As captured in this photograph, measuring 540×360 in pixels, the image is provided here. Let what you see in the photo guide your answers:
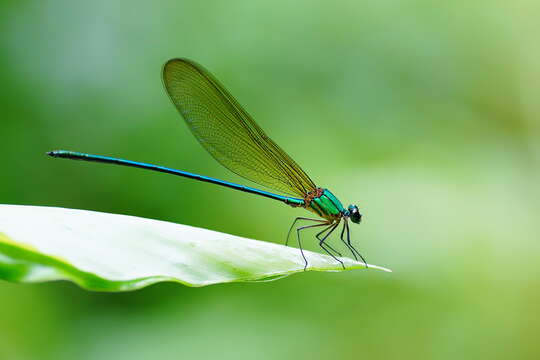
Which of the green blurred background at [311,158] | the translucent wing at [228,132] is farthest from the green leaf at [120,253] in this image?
the green blurred background at [311,158]

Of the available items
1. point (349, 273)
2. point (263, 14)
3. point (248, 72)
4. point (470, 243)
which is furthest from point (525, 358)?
point (263, 14)

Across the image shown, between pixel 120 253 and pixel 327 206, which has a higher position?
pixel 327 206

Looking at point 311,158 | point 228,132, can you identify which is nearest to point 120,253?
point 228,132

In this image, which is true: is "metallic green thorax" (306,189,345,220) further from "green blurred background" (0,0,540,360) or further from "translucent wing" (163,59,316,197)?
"green blurred background" (0,0,540,360)

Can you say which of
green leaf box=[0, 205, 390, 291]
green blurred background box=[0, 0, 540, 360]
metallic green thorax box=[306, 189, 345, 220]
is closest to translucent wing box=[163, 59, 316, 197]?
metallic green thorax box=[306, 189, 345, 220]

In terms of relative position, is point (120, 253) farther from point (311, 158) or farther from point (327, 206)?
point (311, 158)

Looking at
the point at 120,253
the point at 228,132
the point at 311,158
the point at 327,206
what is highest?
the point at 311,158

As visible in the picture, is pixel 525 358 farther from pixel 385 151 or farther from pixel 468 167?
pixel 385 151
